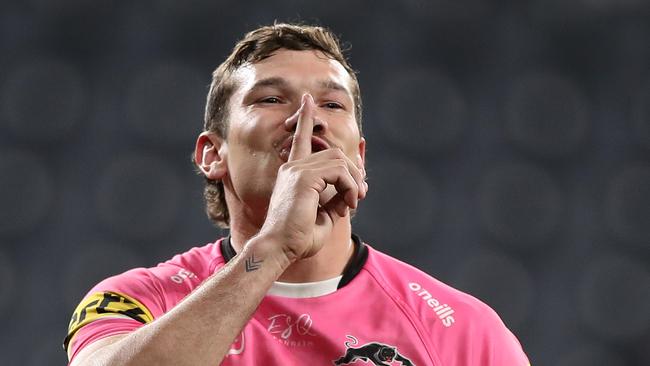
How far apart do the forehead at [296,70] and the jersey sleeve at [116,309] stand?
0.56m

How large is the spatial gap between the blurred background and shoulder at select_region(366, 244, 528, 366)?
2486 mm

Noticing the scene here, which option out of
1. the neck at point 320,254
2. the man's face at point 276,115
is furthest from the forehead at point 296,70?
the neck at point 320,254

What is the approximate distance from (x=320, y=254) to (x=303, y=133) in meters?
0.34

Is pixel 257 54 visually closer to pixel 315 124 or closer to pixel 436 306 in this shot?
pixel 315 124

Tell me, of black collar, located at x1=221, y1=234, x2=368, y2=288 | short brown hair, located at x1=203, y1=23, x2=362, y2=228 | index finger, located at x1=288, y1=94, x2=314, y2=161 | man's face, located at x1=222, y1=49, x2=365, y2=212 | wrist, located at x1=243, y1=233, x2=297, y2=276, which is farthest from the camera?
short brown hair, located at x1=203, y1=23, x2=362, y2=228

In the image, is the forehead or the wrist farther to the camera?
the forehead

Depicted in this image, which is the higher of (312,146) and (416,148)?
(312,146)

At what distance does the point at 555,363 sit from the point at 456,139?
1.40 meters

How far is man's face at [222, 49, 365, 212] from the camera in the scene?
1.93 m

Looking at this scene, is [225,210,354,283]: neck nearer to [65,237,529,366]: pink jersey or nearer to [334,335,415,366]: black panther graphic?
[65,237,529,366]: pink jersey

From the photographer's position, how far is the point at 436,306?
6.55 ft

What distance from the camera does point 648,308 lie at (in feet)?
15.5

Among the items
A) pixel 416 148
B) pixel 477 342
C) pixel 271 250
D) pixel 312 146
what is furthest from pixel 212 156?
pixel 416 148

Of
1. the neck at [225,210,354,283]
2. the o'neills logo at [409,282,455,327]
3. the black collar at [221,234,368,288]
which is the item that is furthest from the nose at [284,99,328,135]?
the o'neills logo at [409,282,455,327]
